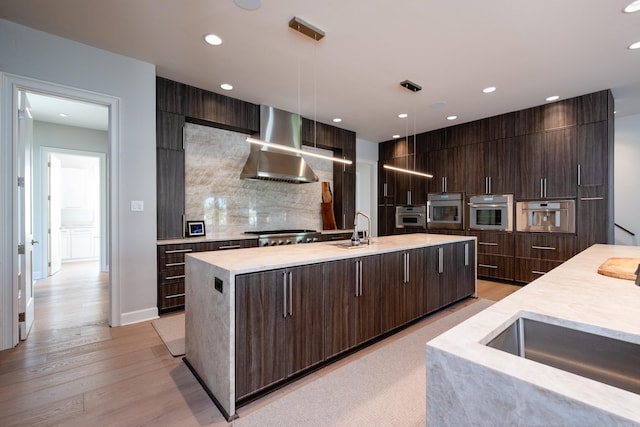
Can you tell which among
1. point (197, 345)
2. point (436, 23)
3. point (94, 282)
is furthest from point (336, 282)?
point (94, 282)

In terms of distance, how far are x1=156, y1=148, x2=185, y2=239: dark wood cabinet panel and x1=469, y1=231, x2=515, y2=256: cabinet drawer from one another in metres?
4.76

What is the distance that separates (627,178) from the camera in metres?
Result: 4.83

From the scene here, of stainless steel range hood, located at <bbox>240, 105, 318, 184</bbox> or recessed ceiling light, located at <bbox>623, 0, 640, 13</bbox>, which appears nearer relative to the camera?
recessed ceiling light, located at <bbox>623, 0, 640, 13</bbox>

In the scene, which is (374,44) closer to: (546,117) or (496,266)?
(546,117)

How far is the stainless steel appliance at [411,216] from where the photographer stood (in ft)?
19.1

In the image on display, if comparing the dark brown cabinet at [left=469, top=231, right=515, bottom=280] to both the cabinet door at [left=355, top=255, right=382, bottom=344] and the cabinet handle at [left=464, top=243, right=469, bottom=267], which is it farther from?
the cabinet door at [left=355, top=255, right=382, bottom=344]

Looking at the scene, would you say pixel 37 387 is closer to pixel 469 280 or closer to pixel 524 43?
pixel 469 280

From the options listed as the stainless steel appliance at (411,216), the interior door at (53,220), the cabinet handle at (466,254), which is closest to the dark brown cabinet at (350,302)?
the cabinet handle at (466,254)

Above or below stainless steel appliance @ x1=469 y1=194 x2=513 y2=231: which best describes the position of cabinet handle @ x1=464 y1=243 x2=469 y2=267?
below

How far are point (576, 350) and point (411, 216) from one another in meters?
5.27

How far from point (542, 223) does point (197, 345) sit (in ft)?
16.1

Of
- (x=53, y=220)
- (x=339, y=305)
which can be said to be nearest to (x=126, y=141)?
(x=339, y=305)

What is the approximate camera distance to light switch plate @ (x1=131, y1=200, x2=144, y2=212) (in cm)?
304

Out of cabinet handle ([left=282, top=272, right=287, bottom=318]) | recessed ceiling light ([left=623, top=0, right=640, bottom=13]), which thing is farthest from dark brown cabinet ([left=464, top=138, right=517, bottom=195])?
cabinet handle ([left=282, top=272, right=287, bottom=318])
